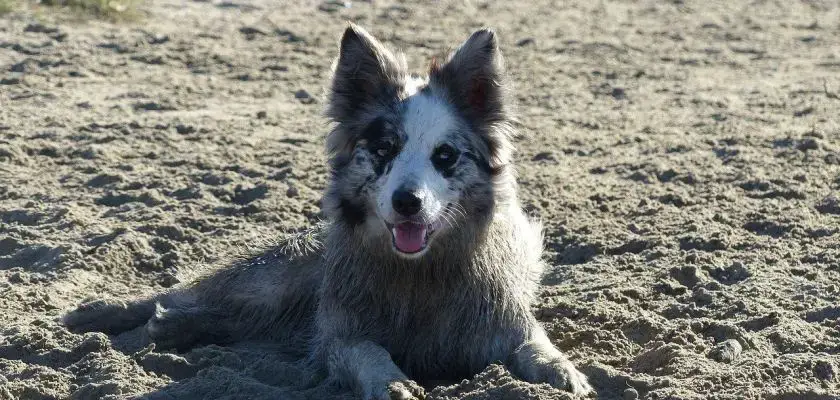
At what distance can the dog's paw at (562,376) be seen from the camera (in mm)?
5168

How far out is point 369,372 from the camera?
5.31 metres

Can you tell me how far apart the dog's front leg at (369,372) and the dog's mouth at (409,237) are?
0.51 metres

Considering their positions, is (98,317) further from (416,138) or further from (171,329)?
(416,138)

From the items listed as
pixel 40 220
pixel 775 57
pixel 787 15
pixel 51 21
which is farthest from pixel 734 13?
pixel 40 220

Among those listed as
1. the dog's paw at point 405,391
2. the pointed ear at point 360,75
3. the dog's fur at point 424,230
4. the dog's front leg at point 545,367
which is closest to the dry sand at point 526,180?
the dog's paw at point 405,391

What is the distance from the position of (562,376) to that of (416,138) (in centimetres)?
134

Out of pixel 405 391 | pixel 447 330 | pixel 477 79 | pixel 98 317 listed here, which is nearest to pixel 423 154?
pixel 477 79

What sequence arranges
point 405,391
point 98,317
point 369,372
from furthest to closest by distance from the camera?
point 98,317 < point 369,372 < point 405,391

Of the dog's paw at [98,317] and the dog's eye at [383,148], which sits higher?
the dog's eye at [383,148]

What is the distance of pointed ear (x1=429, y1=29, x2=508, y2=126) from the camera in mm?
5871

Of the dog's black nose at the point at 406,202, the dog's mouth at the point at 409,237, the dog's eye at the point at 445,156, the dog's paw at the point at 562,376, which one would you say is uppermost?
the dog's eye at the point at 445,156

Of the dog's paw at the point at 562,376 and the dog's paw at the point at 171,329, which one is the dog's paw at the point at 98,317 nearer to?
the dog's paw at the point at 171,329

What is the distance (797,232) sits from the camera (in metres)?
7.62

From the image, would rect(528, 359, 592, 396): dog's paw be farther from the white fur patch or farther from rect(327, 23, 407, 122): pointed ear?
rect(327, 23, 407, 122): pointed ear
